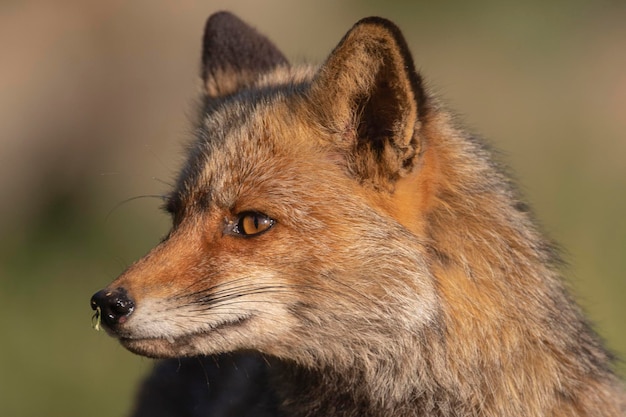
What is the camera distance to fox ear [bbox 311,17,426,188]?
494cm

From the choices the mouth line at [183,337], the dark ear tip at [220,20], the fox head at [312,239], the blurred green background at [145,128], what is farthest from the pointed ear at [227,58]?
the blurred green background at [145,128]

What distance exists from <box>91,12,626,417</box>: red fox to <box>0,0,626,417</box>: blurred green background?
4027 mm

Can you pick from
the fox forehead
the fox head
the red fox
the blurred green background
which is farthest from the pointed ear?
the blurred green background

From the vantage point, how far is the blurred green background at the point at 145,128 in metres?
10.6

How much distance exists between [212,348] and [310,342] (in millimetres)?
480

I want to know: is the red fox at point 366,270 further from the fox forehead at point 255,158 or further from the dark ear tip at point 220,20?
the dark ear tip at point 220,20

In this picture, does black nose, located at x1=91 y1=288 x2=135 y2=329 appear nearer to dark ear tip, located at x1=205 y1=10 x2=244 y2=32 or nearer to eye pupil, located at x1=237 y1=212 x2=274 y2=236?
eye pupil, located at x1=237 y1=212 x2=274 y2=236

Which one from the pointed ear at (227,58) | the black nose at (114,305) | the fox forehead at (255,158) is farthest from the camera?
the pointed ear at (227,58)

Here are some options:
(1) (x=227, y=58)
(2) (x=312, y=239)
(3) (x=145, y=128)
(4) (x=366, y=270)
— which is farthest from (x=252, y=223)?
(3) (x=145, y=128)

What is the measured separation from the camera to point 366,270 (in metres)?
5.07

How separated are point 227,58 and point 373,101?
186cm

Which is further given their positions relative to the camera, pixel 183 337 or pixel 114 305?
pixel 183 337

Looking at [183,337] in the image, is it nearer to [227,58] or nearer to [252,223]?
[252,223]

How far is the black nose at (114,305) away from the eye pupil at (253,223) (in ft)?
Result: 2.21
